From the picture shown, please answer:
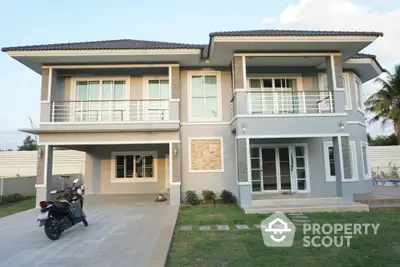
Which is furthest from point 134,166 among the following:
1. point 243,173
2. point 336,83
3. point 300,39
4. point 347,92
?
point 347,92

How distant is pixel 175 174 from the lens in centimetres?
1036

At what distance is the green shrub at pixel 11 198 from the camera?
463 inches

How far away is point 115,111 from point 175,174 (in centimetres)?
411

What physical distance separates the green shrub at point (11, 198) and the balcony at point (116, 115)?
4374mm

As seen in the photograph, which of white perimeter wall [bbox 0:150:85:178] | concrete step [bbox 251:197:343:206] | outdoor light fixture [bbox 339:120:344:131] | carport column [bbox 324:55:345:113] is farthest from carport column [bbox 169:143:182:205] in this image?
white perimeter wall [bbox 0:150:85:178]

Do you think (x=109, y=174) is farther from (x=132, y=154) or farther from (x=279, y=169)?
(x=279, y=169)

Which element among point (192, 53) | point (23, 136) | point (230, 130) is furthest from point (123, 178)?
point (23, 136)

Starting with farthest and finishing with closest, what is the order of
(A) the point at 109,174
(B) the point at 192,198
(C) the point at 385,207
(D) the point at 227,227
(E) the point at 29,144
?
(E) the point at 29,144, (A) the point at 109,174, (B) the point at 192,198, (C) the point at 385,207, (D) the point at 227,227

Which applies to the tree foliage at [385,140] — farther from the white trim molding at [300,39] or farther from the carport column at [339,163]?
the white trim molding at [300,39]

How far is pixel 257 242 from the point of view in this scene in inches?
212

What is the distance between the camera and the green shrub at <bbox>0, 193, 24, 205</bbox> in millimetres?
11769

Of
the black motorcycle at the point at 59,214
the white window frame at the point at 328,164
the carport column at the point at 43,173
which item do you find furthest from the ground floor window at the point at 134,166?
the white window frame at the point at 328,164

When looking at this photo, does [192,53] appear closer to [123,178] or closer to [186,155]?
[186,155]

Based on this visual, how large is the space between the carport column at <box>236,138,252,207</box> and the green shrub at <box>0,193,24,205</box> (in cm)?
1034
